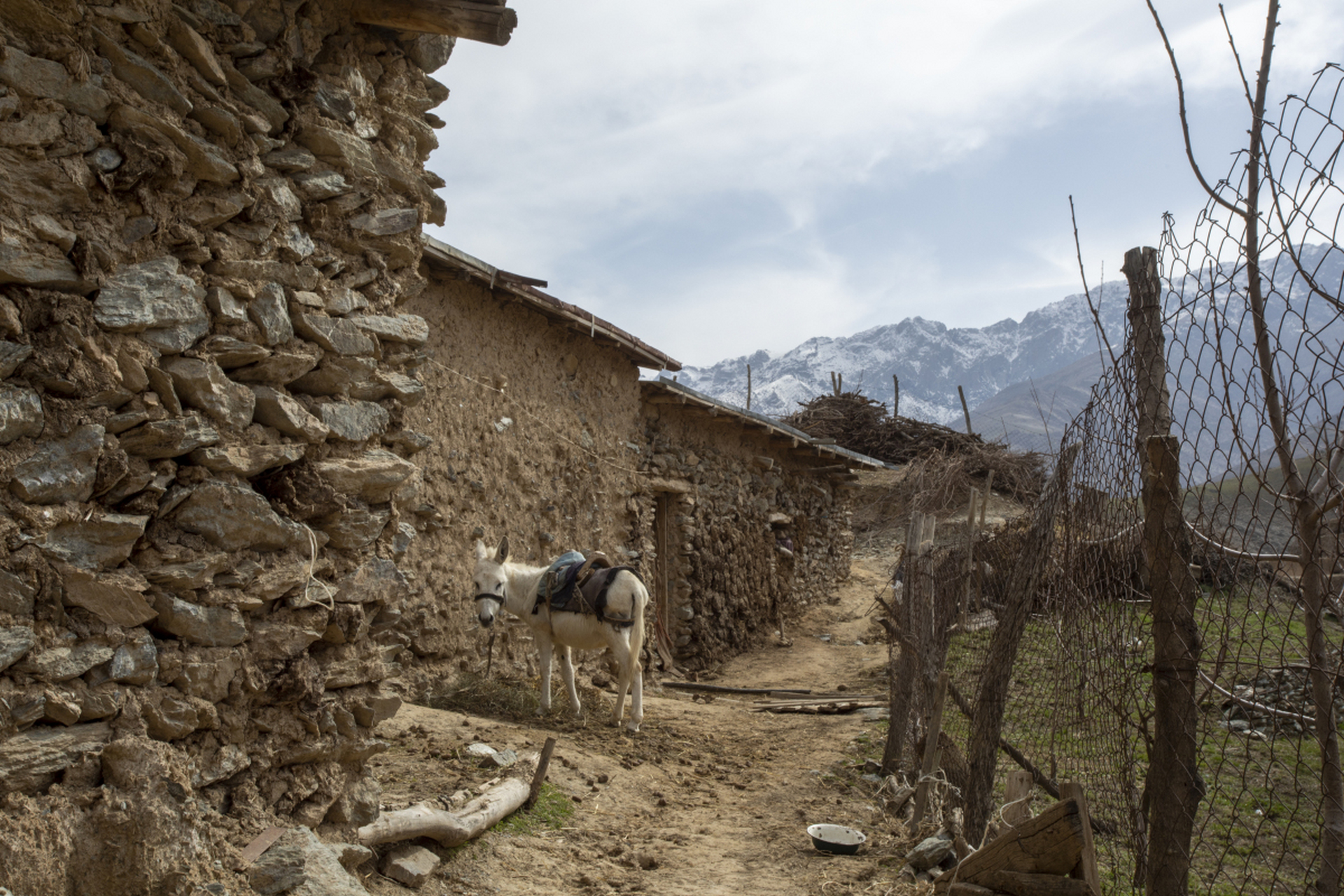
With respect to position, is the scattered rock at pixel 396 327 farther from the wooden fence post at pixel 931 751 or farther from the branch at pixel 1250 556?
the wooden fence post at pixel 931 751

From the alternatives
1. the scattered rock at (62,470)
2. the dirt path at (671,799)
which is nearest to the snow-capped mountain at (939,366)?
the dirt path at (671,799)

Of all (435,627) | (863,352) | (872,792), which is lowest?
(872,792)

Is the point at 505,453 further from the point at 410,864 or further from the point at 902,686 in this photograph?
the point at 410,864

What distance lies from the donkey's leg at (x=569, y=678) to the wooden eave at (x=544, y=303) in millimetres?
3279

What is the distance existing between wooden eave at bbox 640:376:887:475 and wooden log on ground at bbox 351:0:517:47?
6.36m

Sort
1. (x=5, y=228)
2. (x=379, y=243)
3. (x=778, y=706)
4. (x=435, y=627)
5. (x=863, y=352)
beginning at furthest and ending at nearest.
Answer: (x=863, y=352) < (x=778, y=706) < (x=435, y=627) < (x=379, y=243) < (x=5, y=228)

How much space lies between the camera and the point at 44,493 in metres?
2.60

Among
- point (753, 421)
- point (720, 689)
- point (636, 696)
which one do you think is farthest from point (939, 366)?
point (636, 696)

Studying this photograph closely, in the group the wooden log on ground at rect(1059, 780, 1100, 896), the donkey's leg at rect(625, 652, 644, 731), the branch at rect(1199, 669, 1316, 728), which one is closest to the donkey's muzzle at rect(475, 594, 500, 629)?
the donkey's leg at rect(625, 652, 644, 731)

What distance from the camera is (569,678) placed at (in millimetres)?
7859

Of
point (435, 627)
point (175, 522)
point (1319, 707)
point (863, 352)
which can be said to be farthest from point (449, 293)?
point (863, 352)

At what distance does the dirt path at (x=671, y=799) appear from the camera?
4574 mm

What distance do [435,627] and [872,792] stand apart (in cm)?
379

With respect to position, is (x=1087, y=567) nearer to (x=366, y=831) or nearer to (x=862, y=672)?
(x=366, y=831)
